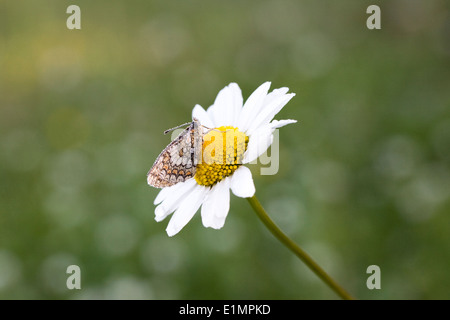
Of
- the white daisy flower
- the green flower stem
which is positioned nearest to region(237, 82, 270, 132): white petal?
the white daisy flower

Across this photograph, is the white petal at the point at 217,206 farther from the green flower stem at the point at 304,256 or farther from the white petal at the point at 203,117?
the white petal at the point at 203,117

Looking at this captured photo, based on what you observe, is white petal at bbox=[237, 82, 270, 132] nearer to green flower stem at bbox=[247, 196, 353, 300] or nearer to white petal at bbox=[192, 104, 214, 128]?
white petal at bbox=[192, 104, 214, 128]

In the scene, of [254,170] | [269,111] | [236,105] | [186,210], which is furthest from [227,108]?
[254,170]

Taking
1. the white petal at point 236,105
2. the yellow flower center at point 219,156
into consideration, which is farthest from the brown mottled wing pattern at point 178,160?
the white petal at point 236,105

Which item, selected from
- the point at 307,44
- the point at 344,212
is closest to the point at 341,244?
the point at 344,212

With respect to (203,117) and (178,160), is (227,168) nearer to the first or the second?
(178,160)
